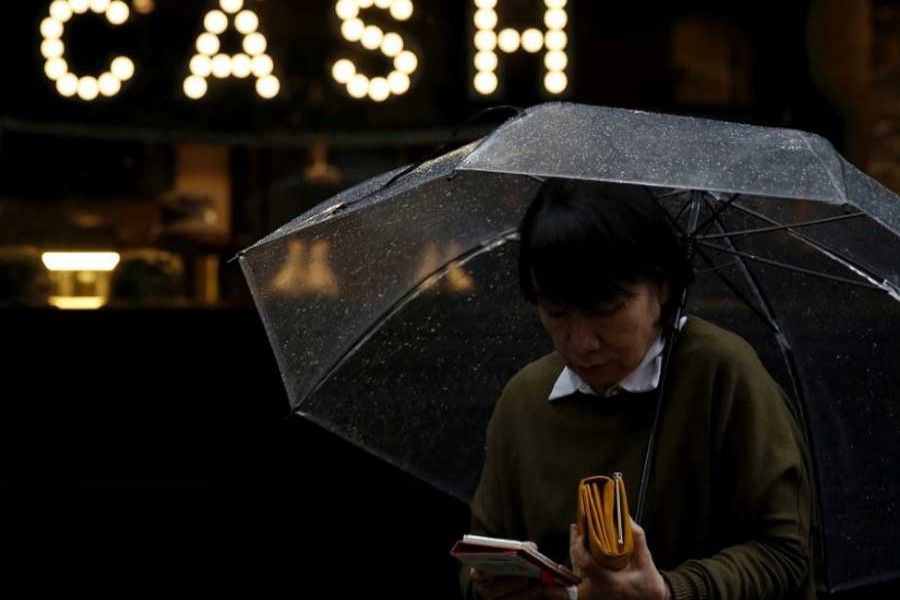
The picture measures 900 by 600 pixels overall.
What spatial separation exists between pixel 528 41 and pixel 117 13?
170cm

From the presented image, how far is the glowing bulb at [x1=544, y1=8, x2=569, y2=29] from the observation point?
20.2 feet

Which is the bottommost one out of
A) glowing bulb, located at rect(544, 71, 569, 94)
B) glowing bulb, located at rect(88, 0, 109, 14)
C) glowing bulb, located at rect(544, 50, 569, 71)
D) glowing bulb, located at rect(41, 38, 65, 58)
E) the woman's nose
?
the woman's nose

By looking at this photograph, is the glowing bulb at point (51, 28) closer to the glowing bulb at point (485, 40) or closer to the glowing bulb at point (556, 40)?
the glowing bulb at point (485, 40)

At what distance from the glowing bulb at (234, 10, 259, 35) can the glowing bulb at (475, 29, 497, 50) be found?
36.1 inches

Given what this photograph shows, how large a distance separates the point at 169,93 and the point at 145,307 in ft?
3.04

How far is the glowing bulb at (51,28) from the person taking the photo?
6.21m

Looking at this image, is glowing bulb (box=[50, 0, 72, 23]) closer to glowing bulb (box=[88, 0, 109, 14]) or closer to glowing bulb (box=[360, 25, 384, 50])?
glowing bulb (box=[88, 0, 109, 14])

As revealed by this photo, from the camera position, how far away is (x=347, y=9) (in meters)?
6.23

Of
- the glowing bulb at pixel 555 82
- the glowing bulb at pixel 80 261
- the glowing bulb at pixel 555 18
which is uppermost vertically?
the glowing bulb at pixel 555 18

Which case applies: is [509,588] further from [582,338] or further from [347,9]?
[347,9]

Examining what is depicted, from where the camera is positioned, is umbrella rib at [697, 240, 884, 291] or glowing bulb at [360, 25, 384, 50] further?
glowing bulb at [360, 25, 384, 50]

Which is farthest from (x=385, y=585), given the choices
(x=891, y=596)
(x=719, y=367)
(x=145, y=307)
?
(x=719, y=367)

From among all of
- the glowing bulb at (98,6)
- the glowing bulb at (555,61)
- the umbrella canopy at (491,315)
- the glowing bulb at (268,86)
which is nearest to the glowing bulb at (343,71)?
the glowing bulb at (268,86)

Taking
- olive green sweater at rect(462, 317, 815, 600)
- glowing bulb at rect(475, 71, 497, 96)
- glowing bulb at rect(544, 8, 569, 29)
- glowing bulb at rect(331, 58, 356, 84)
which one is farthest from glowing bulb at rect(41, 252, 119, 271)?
olive green sweater at rect(462, 317, 815, 600)
